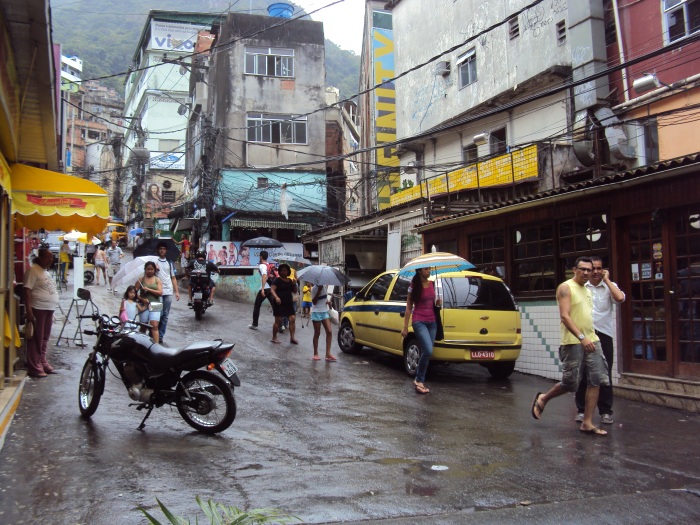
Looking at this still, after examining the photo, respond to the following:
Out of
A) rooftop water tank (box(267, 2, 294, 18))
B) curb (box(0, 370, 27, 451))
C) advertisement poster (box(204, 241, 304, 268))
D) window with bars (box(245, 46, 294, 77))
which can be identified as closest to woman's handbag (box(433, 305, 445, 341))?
curb (box(0, 370, 27, 451))

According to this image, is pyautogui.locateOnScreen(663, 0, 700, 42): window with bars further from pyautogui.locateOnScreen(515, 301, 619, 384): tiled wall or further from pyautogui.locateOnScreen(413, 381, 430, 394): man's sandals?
pyautogui.locateOnScreen(413, 381, 430, 394): man's sandals

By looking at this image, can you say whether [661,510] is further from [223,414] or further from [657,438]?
[223,414]

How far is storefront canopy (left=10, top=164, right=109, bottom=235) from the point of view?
313 inches

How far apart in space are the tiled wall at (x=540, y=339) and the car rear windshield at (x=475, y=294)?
1.08 m

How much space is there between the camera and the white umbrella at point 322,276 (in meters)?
11.2

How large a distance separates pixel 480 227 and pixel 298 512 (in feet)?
31.1

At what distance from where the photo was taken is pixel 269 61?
3125 cm

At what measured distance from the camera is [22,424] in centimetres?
621

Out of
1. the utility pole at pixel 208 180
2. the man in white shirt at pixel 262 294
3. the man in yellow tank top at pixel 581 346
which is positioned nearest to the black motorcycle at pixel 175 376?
the man in yellow tank top at pixel 581 346

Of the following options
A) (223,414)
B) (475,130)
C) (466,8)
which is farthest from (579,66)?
(223,414)

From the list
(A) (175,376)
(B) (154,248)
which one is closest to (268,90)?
(B) (154,248)

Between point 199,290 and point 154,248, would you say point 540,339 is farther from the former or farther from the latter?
point 199,290

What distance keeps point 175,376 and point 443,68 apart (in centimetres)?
1936

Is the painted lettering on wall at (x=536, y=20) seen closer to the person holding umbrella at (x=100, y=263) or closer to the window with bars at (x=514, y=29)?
the window with bars at (x=514, y=29)
